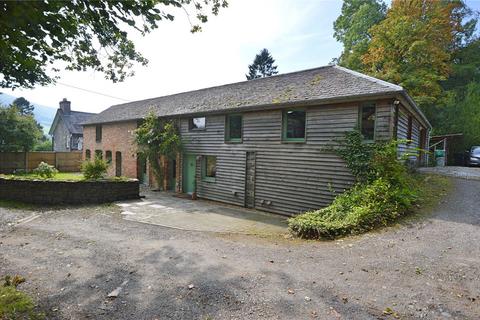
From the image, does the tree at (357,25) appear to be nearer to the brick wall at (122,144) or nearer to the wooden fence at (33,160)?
the brick wall at (122,144)

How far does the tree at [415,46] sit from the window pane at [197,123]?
13.4m

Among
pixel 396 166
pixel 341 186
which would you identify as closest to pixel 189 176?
pixel 341 186

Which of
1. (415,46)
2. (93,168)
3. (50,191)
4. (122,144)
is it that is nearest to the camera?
(50,191)

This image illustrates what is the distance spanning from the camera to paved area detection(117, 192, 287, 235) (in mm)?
8320

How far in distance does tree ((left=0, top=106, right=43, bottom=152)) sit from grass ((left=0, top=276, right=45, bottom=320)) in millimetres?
22913

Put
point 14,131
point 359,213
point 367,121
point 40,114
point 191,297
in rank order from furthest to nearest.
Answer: point 40,114, point 14,131, point 367,121, point 359,213, point 191,297

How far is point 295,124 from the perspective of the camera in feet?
33.8

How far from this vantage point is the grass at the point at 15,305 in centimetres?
305

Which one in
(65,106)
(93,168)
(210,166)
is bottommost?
(93,168)

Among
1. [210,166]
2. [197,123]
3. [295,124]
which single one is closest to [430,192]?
[295,124]

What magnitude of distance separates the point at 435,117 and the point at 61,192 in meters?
28.0

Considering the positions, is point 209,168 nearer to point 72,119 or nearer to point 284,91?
point 284,91

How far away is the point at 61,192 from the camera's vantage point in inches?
433

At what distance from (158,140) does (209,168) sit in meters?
3.66
